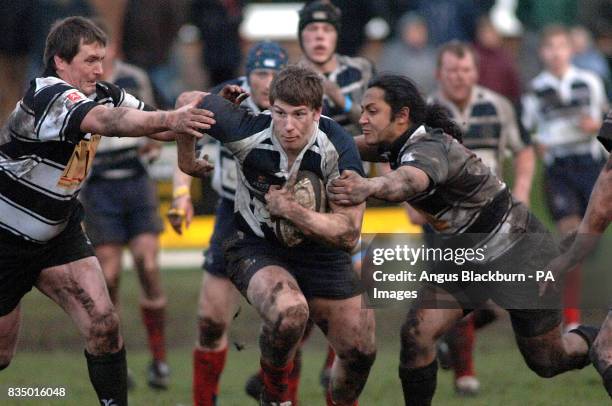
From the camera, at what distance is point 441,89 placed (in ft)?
33.3

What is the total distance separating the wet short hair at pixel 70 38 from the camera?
718cm

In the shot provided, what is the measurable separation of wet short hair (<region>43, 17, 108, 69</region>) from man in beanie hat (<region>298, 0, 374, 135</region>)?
2181 millimetres

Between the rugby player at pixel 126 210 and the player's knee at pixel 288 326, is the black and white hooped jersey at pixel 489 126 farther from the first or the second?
the player's knee at pixel 288 326

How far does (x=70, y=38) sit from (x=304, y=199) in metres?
1.45

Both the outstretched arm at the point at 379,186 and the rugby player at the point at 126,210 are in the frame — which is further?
the rugby player at the point at 126,210

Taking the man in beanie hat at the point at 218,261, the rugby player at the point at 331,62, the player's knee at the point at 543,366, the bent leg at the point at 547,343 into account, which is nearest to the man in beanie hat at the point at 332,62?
the rugby player at the point at 331,62

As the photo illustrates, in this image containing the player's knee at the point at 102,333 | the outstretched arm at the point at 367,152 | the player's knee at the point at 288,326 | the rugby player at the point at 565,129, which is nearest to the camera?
the player's knee at the point at 288,326

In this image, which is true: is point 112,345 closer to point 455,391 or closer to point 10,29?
point 455,391

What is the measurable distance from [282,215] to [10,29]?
8.88 metres

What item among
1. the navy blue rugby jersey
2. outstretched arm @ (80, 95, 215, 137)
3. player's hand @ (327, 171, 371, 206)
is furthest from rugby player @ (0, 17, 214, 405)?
the navy blue rugby jersey

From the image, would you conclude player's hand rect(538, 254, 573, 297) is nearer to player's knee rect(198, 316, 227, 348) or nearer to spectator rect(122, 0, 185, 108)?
player's knee rect(198, 316, 227, 348)

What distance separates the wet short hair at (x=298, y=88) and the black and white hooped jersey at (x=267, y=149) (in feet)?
0.60

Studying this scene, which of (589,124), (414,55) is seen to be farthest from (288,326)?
(414,55)

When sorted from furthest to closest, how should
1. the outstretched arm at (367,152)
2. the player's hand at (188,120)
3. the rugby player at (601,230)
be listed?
the outstretched arm at (367,152) → the rugby player at (601,230) → the player's hand at (188,120)
